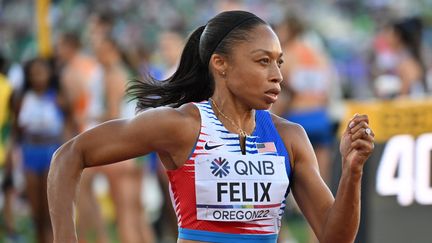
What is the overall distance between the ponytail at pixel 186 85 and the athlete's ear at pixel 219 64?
0.09 meters

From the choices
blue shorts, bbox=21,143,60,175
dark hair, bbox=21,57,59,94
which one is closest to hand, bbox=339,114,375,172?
blue shorts, bbox=21,143,60,175

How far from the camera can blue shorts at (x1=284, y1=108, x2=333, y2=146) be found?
36.5 ft

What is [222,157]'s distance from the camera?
4664mm

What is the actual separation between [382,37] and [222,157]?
15.4 meters

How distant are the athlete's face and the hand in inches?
15.6

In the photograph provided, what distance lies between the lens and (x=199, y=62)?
4965 mm

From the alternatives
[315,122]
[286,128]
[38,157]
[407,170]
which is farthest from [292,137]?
[38,157]

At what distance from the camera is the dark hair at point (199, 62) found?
187 inches

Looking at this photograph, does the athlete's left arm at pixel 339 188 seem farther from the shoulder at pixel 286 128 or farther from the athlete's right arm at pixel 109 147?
the athlete's right arm at pixel 109 147

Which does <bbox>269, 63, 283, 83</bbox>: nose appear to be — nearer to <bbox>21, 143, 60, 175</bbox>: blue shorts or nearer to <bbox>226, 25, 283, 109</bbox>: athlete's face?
<bbox>226, 25, 283, 109</bbox>: athlete's face

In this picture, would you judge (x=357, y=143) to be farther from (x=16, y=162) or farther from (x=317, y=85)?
(x=16, y=162)

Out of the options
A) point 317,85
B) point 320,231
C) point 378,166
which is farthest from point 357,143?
point 317,85

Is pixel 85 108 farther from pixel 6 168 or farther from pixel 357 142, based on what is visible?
pixel 357 142

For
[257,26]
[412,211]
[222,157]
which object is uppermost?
[257,26]
